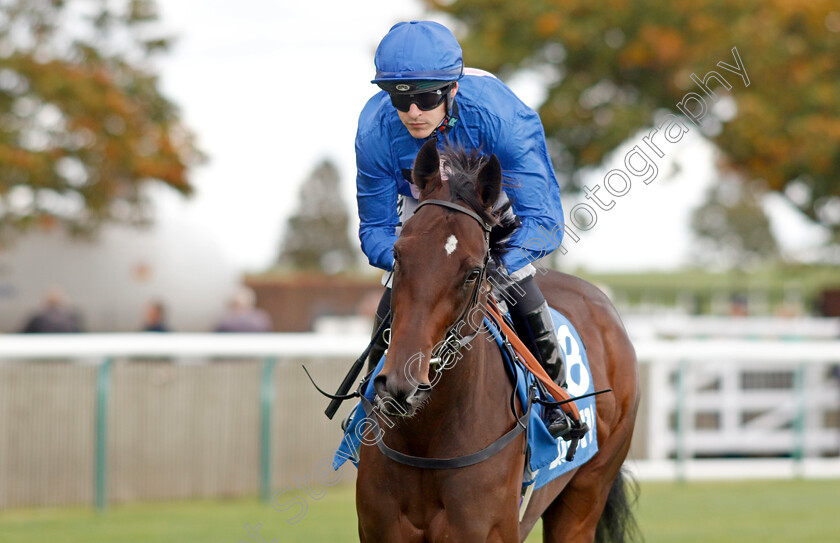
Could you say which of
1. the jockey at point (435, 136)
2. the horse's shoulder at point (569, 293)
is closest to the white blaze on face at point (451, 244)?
the jockey at point (435, 136)

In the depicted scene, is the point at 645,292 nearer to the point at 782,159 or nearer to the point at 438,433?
the point at 782,159

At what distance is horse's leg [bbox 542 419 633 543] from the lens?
432 centimetres

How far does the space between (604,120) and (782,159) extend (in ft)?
10.7

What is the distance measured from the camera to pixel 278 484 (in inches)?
318

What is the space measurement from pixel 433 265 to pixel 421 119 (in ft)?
2.04

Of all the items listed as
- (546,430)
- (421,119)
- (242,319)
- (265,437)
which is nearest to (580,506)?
(546,430)

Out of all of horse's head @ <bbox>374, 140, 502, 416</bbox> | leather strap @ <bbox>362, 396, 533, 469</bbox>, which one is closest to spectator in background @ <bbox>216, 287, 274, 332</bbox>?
leather strap @ <bbox>362, 396, 533, 469</bbox>

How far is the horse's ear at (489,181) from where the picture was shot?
3.04 meters

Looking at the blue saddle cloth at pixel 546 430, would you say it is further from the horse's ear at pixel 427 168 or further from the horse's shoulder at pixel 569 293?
the horse's ear at pixel 427 168

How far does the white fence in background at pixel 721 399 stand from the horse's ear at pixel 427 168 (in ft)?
17.2

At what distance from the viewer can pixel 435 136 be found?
11.0 ft

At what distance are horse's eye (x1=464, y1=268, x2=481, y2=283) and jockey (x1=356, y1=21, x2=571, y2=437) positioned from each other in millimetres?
337

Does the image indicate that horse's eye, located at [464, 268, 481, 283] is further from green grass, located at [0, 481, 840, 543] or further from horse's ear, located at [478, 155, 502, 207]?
green grass, located at [0, 481, 840, 543]

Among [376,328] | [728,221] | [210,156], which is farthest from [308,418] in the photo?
[728,221]
